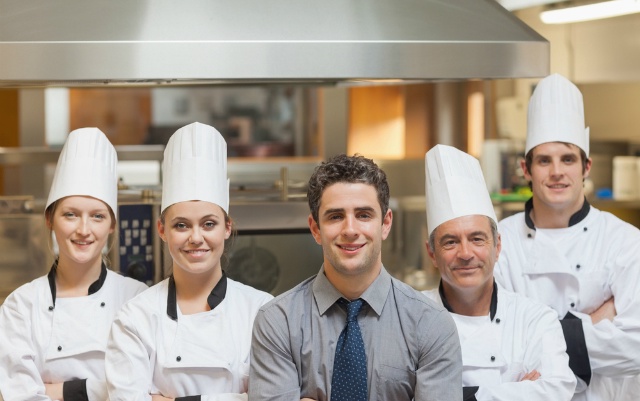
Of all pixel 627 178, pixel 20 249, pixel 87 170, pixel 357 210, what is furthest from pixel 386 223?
pixel 627 178

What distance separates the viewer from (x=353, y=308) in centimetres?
206

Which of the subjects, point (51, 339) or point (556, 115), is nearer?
point (51, 339)

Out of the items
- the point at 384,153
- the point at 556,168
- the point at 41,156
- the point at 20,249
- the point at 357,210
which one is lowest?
the point at 20,249

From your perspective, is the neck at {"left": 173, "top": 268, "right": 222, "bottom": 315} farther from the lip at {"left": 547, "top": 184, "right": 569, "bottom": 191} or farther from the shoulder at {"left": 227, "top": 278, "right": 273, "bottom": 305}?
the lip at {"left": 547, "top": 184, "right": 569, "bottom": 191}

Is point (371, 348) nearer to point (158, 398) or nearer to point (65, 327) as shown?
point (158, 398)

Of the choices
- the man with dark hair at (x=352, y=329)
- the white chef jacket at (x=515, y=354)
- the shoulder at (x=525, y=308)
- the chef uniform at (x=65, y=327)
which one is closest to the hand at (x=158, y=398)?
the chef uniform at (x=65, y=327)

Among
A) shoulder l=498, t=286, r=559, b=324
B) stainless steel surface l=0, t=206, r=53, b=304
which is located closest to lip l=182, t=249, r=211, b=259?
shoulder l=498, t=286, r=559, b=324

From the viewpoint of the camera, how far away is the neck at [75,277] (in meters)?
2.40

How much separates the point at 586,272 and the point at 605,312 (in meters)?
0.11

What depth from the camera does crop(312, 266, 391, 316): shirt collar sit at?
6.77 ft

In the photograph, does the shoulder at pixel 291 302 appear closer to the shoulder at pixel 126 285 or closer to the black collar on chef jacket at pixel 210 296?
the black collar on chef jacket at pixel 210 296

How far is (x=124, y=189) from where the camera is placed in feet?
9.98

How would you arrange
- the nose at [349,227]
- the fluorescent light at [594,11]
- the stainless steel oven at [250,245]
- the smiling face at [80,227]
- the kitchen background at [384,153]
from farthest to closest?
the fluorescent light at [594,11] → the kitchen background at [384,153] → the stainless steel oven at [250,245] → the smiling face at [80,227] → the nose at [349,227]

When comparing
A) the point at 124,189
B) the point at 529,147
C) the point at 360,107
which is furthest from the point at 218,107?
the point at 529,147
